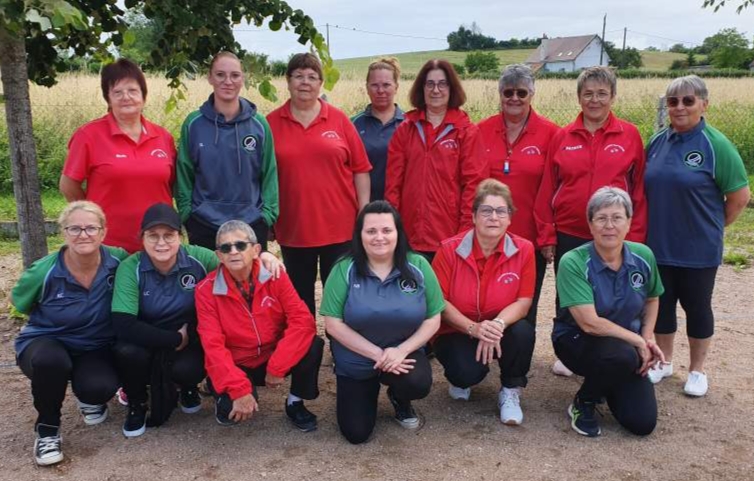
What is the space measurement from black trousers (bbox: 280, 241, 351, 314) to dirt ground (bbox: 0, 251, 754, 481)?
703 millimetres

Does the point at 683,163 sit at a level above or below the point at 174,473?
above

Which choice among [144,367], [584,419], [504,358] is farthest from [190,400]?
[584,419]

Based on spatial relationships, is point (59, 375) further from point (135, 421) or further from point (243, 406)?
point (243, 406)

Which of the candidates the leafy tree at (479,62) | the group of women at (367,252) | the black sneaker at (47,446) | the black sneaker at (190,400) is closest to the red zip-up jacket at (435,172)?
the group of women at (367,252)

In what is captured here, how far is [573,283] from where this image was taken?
3.82 m

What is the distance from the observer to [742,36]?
156 ft

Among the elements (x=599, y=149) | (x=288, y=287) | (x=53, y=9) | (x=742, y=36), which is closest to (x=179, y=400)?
(x=288, y=287)

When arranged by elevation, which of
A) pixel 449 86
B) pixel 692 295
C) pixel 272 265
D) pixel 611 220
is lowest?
pixel 692 295

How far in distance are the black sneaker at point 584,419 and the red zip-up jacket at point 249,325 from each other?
5.12 feet

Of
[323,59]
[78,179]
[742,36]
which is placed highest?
[742,36]

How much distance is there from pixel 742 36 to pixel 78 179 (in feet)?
176

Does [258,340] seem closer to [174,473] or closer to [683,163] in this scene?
[174,473]

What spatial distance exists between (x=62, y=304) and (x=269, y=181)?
4.41ft

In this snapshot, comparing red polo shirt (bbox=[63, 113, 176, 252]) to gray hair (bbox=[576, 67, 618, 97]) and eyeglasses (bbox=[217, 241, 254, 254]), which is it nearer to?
eyeglasses (bbox=[217, 241, 254, 254])
